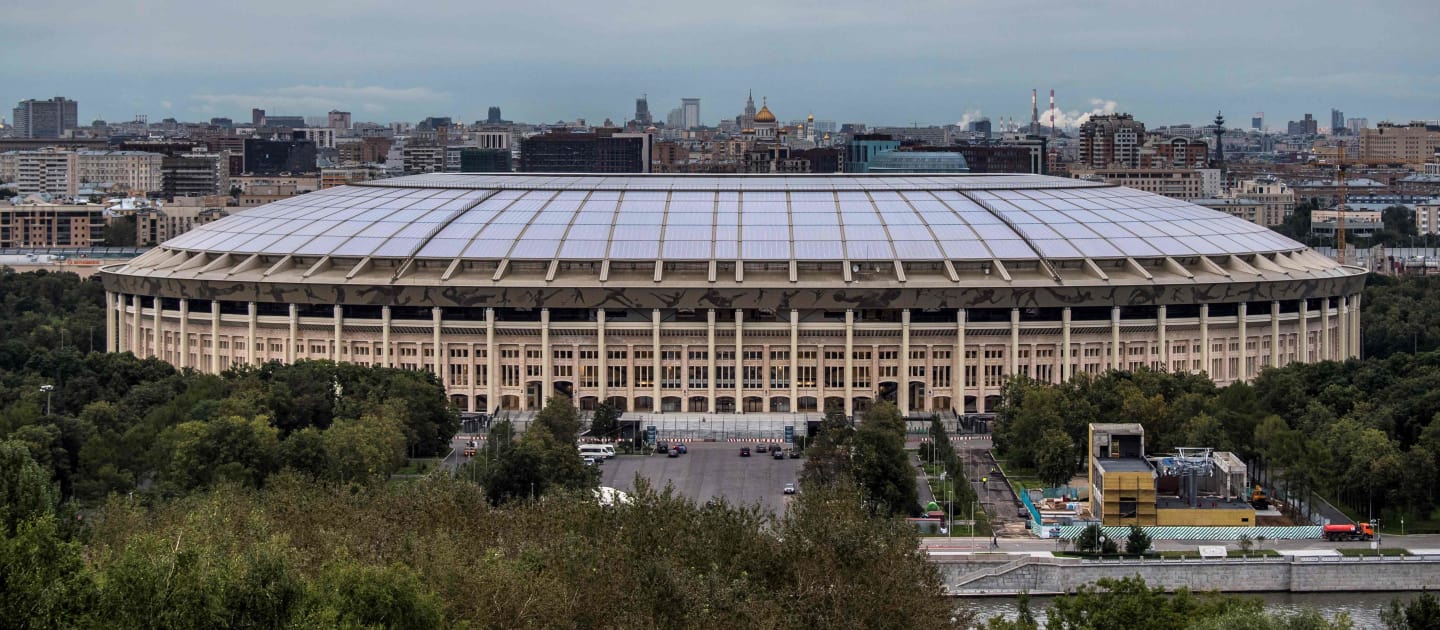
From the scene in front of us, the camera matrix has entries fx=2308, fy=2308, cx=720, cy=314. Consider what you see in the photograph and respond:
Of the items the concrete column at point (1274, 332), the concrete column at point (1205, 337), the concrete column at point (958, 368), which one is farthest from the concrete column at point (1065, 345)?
the concrete column at point (1274, 332)

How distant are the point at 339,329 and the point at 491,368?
605 cm

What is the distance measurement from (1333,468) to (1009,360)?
2247 cm

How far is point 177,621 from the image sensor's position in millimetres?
37969

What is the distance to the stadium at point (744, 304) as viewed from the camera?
85.0 meters

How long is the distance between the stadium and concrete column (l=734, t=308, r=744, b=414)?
0.14 m

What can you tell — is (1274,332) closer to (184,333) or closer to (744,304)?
(744,304)

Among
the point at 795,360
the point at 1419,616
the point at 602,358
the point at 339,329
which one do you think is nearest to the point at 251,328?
the point at 339,329

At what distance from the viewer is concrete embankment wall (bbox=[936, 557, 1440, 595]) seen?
5800cm

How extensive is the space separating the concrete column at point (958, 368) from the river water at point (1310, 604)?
1108 inches

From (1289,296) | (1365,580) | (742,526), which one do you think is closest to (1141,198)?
(1289,296)

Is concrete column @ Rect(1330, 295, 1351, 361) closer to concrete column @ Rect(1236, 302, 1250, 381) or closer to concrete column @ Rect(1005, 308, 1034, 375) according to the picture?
concrete column @ Rect(1236, 302, 1250, 381)

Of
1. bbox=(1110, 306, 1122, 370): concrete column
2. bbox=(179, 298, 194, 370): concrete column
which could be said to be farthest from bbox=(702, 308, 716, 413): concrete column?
bbox=(179, 298, 194, 370): concrete column

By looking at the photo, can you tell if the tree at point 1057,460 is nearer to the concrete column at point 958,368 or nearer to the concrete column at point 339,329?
the concrete column at point 958,368

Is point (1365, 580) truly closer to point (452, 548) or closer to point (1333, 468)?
point (1333, 468)
